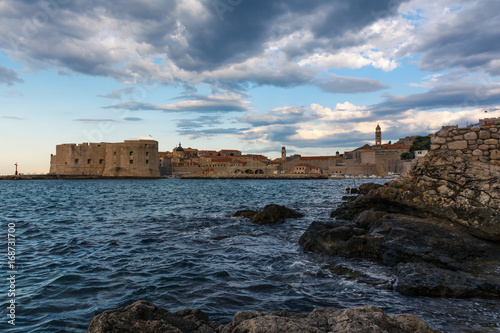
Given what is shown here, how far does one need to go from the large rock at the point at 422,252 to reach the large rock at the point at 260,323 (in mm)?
2134

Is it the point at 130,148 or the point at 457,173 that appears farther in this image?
the point at 130,148

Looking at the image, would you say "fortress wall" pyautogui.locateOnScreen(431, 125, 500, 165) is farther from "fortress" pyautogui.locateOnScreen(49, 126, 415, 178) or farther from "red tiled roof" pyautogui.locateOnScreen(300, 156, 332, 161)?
"red tiled roof" pyautogui.locateOnScreen(300, 156, 332, 161)

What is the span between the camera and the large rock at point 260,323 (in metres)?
2.35

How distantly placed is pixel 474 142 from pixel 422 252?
3.66 m

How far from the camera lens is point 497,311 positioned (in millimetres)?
3775

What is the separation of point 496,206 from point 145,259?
279 inches

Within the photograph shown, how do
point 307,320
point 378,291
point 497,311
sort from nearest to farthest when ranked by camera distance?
1. point 307,320
2. point 497,311
3. point 378,291

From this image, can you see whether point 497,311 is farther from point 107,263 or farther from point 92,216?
point 92,216

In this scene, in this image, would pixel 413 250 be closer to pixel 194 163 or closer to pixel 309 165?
pixel 309 165

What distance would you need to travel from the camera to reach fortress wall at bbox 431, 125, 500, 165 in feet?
24.0

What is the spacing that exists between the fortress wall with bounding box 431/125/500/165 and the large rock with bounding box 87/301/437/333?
6.35 metres

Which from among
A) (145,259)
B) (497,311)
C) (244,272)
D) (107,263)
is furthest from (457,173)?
(107,263)

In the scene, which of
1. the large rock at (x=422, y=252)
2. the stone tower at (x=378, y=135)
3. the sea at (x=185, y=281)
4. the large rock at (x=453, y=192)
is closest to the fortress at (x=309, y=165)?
the stone tower at (x=378, y=135)

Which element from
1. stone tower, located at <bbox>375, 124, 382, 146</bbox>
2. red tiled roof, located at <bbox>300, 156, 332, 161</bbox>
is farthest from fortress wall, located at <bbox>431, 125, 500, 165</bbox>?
stone tower, located at <bbox>375, 124, 382, 146</bbox>
